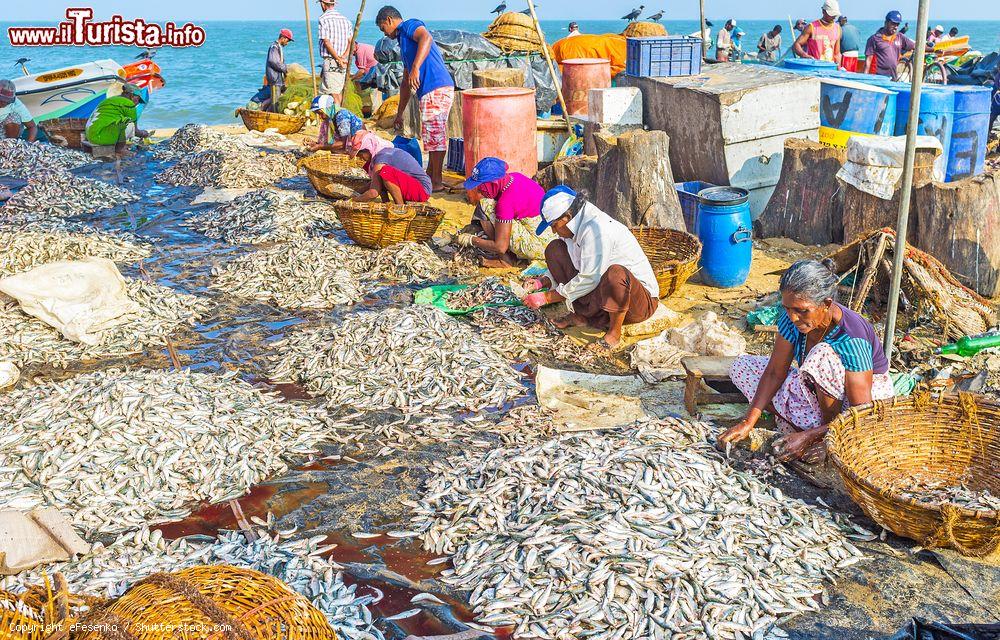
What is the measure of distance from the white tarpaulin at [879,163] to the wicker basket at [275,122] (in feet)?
33.7

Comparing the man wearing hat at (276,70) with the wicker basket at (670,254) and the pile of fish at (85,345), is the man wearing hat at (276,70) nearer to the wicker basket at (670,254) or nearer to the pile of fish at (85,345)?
the pile of fish at (85,345)

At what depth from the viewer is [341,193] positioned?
10.2 m

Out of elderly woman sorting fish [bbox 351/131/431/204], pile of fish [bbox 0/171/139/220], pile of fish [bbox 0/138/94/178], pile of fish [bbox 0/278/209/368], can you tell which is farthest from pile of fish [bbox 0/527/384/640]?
pile of fish [bbox 0/138/94/178]

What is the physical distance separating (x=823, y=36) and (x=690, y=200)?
7.59 meters

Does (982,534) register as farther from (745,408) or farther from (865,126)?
(865,126)

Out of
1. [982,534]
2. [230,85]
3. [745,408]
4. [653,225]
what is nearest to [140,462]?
[745,408]

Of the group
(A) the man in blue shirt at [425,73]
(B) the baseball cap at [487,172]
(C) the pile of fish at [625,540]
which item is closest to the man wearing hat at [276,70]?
(A) the man in blue shirt at [425,73]

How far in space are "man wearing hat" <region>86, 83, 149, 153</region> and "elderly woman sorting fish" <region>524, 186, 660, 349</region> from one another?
1058cm

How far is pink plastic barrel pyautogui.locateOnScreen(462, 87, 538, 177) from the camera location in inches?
392

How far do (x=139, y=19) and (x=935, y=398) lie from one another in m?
15.2

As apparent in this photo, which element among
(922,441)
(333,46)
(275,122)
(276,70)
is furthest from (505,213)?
(276,70)

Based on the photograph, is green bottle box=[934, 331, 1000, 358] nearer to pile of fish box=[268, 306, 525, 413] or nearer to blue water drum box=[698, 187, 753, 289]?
blue water drum box=[698, 187, 753, 289]

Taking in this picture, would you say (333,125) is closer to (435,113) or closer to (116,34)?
(435,113)

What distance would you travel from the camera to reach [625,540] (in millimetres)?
3693
